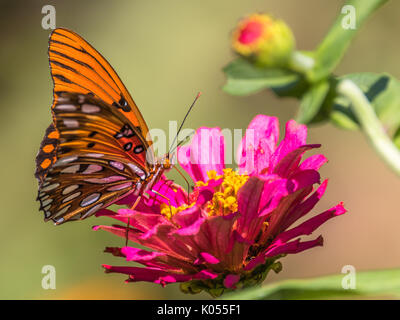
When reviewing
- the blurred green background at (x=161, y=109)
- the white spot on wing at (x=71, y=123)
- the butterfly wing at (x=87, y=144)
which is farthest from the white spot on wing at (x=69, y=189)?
the blurred green background at (x=161, y=109)

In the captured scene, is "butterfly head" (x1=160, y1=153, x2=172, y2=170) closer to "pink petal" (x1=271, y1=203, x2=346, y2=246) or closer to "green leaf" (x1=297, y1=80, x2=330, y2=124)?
"pink petal" (x1=271, y1=203, x2=346, y2=246)

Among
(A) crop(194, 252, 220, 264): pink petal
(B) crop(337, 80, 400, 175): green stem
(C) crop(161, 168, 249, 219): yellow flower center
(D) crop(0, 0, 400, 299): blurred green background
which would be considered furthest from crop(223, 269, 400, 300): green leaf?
(D) crop(0, 0, 400, 299): blurred green background

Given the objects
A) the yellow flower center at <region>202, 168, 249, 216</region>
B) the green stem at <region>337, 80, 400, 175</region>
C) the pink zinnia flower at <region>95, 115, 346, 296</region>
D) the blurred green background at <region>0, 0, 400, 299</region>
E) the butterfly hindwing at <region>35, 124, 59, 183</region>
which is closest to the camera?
the green stem at <region>337, 80, 400, 175</region>

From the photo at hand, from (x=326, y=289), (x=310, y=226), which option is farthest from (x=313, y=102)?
(x=310, y=226)

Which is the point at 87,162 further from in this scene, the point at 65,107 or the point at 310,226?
the point at 310,226

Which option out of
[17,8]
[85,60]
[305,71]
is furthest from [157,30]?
[305,71]

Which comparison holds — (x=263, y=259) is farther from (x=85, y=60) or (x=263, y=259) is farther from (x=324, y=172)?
(x=324, y=172)
